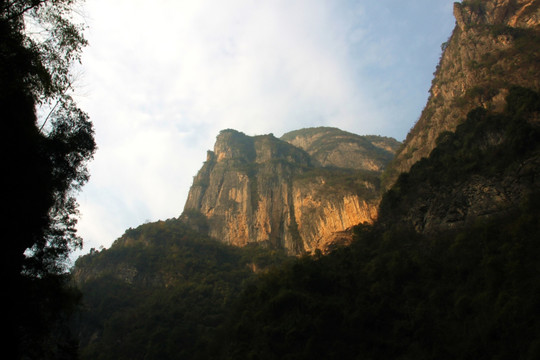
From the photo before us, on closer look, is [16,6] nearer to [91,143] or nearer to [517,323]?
[91,143]

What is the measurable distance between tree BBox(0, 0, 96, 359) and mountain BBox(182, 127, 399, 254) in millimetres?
37692

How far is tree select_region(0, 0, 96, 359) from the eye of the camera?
318 inches

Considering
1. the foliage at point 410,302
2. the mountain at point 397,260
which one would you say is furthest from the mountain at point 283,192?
the foliage at point 410,302

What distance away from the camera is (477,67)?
3822 centimetres

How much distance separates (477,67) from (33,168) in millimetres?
41483

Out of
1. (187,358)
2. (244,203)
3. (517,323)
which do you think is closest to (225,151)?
(244,203)

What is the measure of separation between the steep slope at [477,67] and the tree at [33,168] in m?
32.2

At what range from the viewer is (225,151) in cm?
8344

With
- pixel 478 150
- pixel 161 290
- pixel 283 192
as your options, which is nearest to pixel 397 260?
pixel 478 150

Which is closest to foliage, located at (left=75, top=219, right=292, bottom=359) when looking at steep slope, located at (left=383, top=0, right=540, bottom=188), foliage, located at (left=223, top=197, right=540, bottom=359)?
foliage, located at (left=223, top=197, right=540, bottom=359)

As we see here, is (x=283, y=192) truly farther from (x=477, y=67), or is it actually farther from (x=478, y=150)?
(x=478, y=150)

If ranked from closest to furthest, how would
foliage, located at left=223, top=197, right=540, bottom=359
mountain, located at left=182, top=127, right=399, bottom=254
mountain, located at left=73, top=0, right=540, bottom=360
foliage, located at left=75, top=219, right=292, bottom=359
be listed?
1. foliage, located at left=223, top=197, right=540, bottom=359
2. mountain, located at left=73, top=0, right=540, bottom=360
3. foliage, located at left=75, top=219, right=292, bottom=359
4. mountain, located at left=182, top=127, right=399, bottom=254

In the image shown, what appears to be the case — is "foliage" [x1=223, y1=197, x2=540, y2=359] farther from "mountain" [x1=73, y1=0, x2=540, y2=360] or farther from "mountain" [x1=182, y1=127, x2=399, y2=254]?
"mountain" [x1=182, y1=127, x2=399, y2=254]

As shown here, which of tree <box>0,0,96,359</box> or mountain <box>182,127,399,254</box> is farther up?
mountain <box>182,127,399,254</box>
